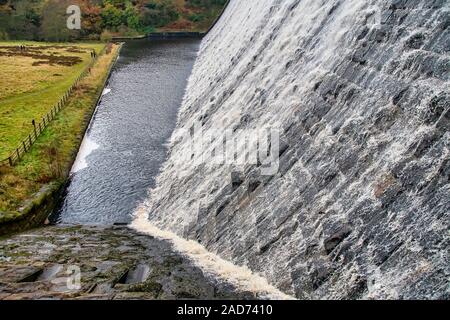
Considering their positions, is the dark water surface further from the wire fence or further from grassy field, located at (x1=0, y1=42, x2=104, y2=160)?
grassy field, located at (x1=0, y1=42, x2=104, y2=160)

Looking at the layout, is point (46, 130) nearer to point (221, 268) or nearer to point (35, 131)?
point (35, 131)

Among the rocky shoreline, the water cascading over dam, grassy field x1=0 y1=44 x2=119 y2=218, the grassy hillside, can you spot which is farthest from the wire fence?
the grassy hillside

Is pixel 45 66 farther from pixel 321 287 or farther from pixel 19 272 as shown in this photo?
pixel 321 287

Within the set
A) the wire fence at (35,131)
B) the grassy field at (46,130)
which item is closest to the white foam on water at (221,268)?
the grassy field at (46,130)

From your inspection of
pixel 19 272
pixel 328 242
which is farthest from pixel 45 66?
pixel 328 242

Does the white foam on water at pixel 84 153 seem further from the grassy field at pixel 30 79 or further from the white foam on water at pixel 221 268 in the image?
the white foam on water at pixel 221 268
